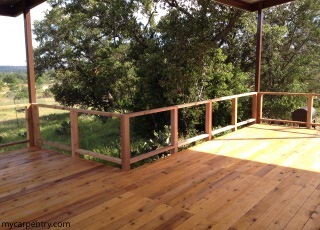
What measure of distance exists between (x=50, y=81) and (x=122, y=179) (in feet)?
39.4

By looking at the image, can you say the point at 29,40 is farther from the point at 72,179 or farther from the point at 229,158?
the point at 229,158

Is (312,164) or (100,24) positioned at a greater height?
(100,24)

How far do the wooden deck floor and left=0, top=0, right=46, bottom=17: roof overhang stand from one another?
2383 mm

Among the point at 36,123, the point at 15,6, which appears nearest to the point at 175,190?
the point at 36,123

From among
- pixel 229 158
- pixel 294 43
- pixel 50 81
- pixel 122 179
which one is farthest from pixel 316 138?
pixel 50 81

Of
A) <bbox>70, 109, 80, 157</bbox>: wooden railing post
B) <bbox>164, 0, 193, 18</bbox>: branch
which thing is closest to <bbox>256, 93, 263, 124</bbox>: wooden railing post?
<bbox>164, 0, 193, 18</bbox>: branch

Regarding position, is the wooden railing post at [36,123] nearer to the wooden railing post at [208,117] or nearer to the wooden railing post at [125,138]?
the wooden railing post at [125,138]

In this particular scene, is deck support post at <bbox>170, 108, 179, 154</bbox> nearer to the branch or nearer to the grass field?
the grass field

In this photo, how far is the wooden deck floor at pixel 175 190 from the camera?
103 inches

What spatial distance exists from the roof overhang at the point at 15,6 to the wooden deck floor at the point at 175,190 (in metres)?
2.38

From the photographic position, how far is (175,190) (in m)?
3.25

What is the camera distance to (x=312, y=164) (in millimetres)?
4137

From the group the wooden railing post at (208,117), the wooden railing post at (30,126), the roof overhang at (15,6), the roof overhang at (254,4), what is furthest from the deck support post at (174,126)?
the roof overhang at (254,4)

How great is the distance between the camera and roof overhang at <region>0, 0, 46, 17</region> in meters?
4.91
